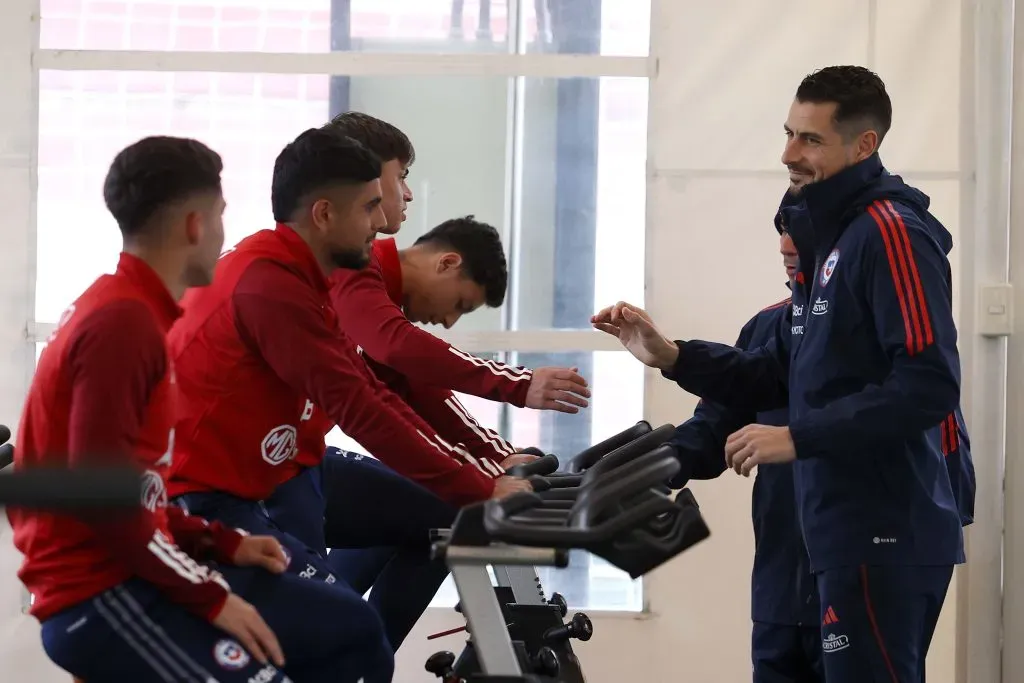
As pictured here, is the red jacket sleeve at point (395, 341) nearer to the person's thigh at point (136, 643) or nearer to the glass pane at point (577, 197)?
the person's thigh at point (136, 643)

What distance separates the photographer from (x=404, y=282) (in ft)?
10.5

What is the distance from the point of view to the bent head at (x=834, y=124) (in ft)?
8.96

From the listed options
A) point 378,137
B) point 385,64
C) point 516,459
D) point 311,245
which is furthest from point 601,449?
point 385,64

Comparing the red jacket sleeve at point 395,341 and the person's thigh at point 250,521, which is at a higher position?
the red jacket sleeve at point 395,341

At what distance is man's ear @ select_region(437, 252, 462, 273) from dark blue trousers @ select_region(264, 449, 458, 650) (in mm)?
522

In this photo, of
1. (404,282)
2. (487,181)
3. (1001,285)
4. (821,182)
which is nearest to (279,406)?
(404,282)

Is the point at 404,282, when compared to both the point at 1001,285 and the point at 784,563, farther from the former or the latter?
the point at 1001,285

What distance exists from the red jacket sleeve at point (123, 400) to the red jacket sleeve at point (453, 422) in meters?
1.28

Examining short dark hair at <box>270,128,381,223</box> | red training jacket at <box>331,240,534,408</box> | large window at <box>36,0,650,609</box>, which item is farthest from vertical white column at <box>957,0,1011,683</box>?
short dark hair at <box>270,128,381,223</box>

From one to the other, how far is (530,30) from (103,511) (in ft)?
12.4

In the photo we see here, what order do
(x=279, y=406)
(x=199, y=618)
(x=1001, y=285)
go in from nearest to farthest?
→ (x=199, y=618)
(x=279, y=406)
(x=1001, y=285)

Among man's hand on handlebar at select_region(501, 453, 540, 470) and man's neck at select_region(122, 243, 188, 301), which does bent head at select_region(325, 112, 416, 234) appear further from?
man's neck at select_region(122, 243, 188, 301)

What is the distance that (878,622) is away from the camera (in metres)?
2.48

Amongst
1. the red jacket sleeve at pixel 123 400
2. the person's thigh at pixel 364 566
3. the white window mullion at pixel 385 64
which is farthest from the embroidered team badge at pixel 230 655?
the white window mullion at pixel 385 64
